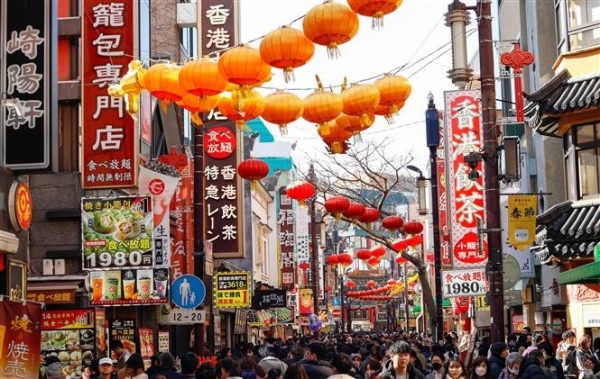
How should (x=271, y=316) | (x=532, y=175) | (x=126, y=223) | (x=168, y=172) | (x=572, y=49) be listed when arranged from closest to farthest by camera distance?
1. (x=126, y=223)
2. (x=572, y=49)
3. (x=168, y=172)
4. (x=532, y=175)
5. (x=271, y=316)

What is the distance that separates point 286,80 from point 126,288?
9.27 meters

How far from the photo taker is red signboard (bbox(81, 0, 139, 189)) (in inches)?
838

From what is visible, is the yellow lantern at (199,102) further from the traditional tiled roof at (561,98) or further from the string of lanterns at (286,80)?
the traditional tiled roof at (561,98)

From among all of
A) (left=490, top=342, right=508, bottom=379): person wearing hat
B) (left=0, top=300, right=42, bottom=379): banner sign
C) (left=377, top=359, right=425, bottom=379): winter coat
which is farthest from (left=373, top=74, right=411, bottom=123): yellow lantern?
(left=0, top=300, right=42, bottom=379): banner sign

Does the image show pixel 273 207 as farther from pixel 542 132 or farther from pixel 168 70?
pixel 168 70

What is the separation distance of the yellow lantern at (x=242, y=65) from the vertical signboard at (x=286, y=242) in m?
46.8

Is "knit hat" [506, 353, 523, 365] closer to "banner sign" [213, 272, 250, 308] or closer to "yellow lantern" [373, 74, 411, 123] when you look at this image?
"yellow lantern" [373, 74, 411, 123]

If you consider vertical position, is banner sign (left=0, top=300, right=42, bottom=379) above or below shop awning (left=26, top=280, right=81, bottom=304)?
below

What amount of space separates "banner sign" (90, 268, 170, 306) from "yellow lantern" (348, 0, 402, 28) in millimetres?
10560

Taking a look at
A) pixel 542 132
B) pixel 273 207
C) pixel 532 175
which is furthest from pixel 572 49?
pixel 273 207

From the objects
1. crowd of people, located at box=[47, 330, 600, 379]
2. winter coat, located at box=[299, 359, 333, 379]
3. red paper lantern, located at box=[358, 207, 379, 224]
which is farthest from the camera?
red paper lantern, located at box=[358, 207, 379, 224]

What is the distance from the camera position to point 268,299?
141 feet

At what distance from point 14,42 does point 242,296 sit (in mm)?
15984

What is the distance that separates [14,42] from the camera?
14.8 meters
